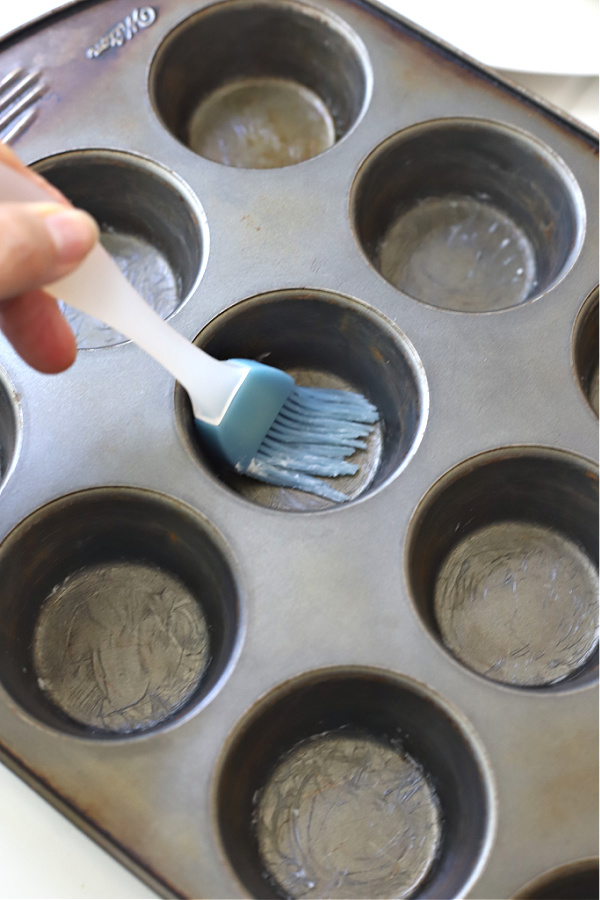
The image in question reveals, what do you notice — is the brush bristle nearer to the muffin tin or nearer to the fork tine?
the muffin tin

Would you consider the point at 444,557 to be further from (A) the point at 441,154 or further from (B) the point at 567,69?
(B) the point at 567,69

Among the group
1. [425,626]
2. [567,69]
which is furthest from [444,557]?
[567,69]

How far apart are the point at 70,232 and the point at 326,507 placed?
493 mm

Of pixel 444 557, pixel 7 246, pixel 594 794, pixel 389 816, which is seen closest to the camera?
pixel 7 246

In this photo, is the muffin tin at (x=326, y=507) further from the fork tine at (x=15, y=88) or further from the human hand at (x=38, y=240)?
the human hand at (x=38, y=240)

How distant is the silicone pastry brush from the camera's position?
0.81m

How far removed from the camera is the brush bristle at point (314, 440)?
101cm

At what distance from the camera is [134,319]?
33.4 inches

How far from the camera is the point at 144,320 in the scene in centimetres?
85

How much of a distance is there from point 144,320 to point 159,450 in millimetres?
161

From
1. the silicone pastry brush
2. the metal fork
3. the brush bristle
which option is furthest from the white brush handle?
the metal fork

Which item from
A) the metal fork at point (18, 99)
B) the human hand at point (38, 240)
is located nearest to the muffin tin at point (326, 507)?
the metal fork at point (18, 99)

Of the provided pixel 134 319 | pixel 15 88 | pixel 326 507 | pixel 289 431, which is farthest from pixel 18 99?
pixel 326 507

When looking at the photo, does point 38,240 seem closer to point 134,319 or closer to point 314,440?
point 134,319
